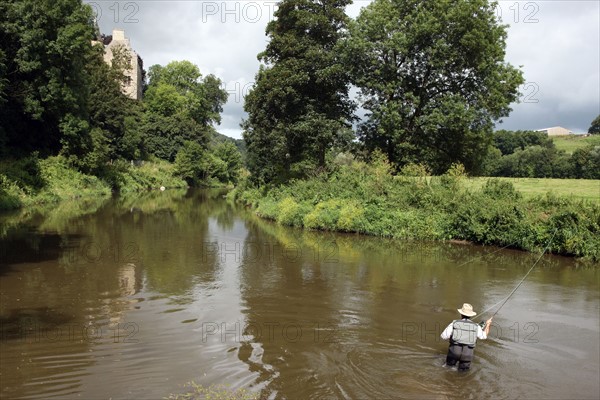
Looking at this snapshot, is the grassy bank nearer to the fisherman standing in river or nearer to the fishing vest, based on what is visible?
the fisherman standing in river

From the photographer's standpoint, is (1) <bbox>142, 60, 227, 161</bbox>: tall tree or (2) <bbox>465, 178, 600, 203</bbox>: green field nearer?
(2) <bbox>465, 178, 600, 203</bbox>: green field

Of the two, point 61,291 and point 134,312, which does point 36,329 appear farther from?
point 61,291

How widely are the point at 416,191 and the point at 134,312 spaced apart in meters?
17.2

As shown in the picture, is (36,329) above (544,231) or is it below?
below

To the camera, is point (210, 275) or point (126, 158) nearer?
point (210, 275)

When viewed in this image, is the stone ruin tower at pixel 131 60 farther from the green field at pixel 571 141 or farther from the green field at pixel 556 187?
the green field at pixel 571 141

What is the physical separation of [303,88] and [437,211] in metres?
13.6

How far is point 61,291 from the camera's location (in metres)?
12.3

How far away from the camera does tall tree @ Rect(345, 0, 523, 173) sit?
28.8m

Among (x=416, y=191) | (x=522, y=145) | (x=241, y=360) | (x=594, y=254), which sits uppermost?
(x=522, y=145)

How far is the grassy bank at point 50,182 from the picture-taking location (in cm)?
3209

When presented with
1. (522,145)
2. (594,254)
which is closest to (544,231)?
(594,254)

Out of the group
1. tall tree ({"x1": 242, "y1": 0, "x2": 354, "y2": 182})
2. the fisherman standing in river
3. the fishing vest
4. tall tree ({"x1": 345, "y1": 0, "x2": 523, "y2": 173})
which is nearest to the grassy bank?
tall tree ({"x1": 242, "y1": 0, "x2": 354, "y2": 182})

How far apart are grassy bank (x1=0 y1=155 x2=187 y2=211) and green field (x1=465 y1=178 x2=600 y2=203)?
2915cm
